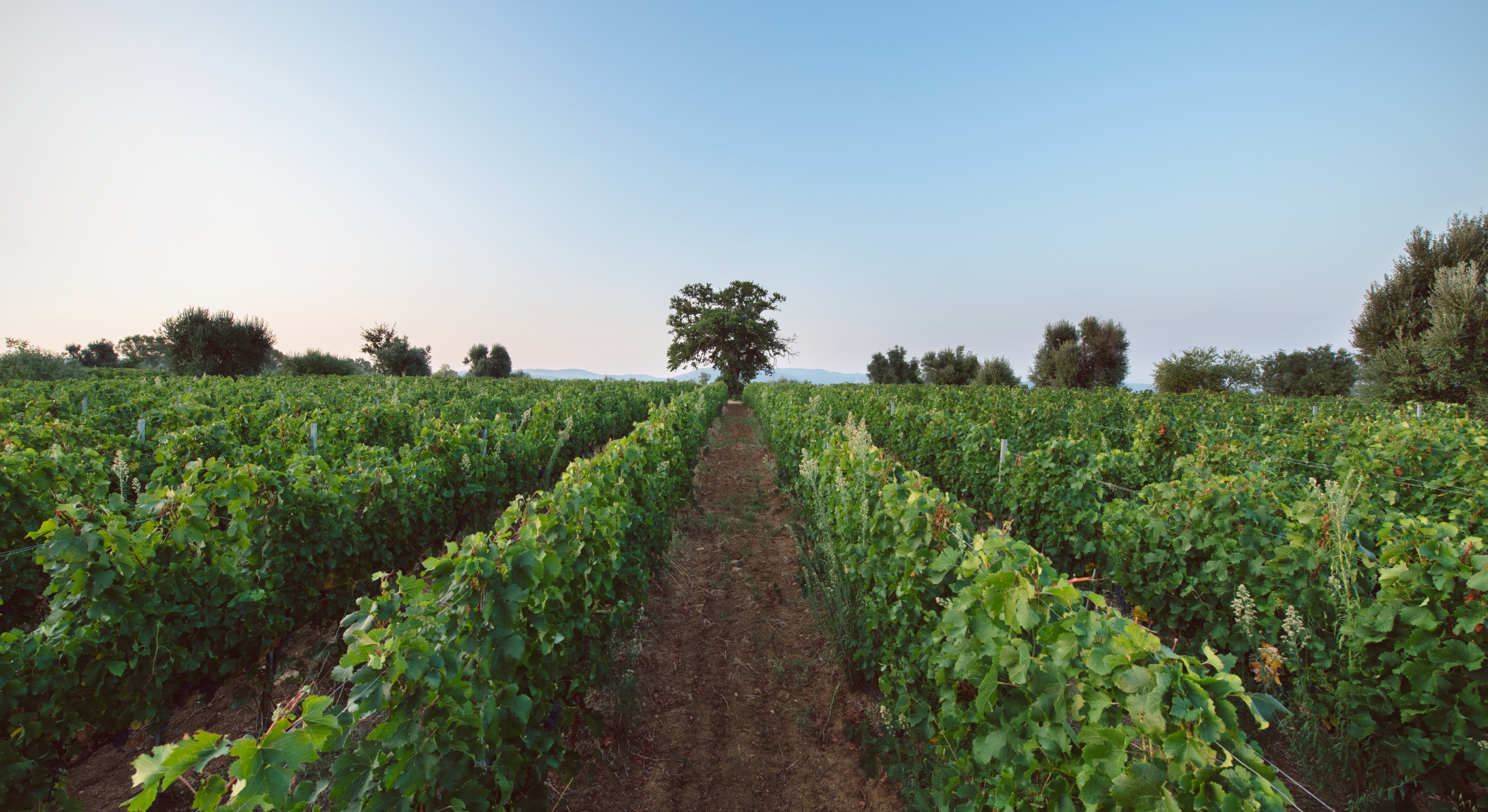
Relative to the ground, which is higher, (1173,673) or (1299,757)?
(1173,673)

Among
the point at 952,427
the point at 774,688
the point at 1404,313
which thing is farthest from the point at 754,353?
the point at 774,688

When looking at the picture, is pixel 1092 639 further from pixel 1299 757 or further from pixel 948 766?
pixel 1299 757

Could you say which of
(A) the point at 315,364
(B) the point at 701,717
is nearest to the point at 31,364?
(A) the point at 315,364

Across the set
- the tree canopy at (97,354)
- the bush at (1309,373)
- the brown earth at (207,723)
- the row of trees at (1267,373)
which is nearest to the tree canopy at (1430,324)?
the row of trees at (1267,373)

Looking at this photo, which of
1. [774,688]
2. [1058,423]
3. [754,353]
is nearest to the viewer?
[774,688]

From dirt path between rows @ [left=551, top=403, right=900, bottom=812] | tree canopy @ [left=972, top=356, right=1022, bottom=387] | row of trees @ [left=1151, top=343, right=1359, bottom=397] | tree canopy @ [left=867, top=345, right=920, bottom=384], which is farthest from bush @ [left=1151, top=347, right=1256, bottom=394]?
dirt path between rows @ [left=551, top=403, right=900, bottom=812]

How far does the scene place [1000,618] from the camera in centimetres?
234

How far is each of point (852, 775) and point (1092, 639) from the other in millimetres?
2139

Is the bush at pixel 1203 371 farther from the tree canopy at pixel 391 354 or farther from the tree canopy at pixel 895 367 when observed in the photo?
the tree canopy at pixel 391 354

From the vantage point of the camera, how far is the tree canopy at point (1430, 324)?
568 inches

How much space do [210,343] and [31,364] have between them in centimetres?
1482

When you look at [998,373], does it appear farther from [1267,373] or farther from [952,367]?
[1267,373]

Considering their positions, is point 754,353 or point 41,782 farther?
point 754,353

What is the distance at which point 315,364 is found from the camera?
4381cm
